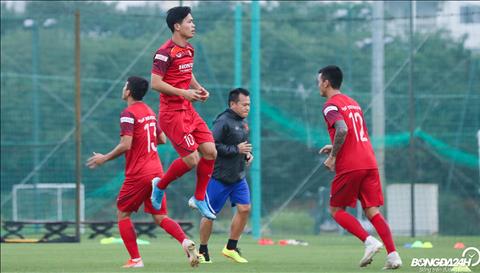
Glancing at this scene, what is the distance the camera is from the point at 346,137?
483 inches

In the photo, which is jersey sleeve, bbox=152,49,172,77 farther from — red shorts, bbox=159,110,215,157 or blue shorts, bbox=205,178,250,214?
blue shorts, bbox=205,178,250,214

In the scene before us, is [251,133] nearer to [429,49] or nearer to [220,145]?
[429,49]

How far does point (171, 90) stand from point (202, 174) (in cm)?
111

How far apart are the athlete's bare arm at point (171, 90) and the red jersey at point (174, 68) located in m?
0.11

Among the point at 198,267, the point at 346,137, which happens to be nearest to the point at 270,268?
the point at 198,267

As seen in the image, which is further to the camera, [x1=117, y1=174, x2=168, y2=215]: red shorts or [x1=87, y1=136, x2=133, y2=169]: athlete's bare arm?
[x1=117, y1=174, x2=168, y2=215]: red shorts

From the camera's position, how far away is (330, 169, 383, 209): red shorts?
12.2 meters

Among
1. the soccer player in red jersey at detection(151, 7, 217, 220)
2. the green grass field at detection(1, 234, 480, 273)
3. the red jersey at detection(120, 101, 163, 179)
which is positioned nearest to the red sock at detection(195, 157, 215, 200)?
the soccer player in red jersey at detection(151, 7, 217, 220)

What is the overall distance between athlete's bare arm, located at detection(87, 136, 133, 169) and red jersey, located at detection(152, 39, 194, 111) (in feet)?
1.71

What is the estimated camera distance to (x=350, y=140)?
12.3 metres

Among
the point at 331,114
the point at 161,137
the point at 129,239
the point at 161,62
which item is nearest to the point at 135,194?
the point at 129,239

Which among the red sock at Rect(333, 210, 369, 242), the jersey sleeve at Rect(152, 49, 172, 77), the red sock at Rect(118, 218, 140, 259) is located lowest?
the red sock at Rect(118, 218, 140, 259)

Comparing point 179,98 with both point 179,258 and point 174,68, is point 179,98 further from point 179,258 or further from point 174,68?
point 179,258

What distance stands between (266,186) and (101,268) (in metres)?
13.2
